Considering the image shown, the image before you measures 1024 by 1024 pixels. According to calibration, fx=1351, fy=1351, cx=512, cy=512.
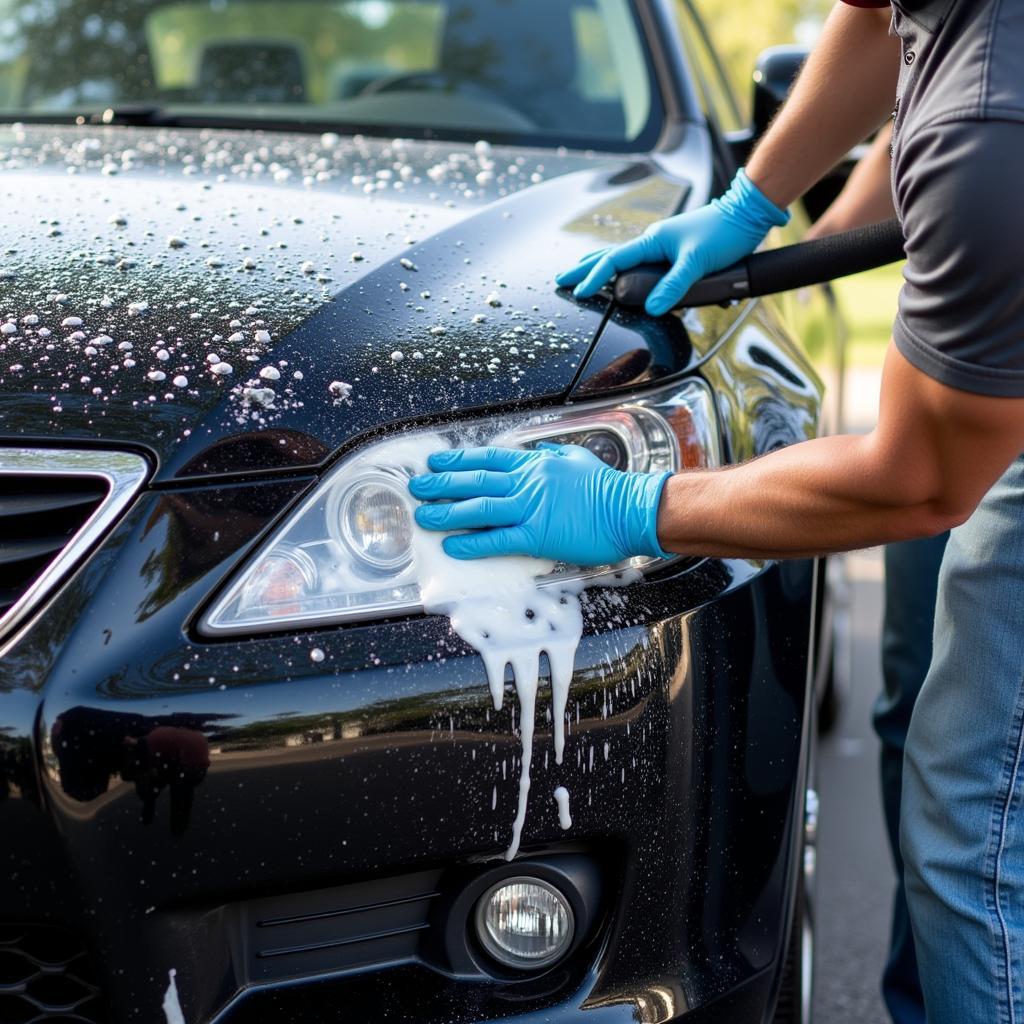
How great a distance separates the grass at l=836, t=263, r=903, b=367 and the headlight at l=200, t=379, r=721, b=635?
22.1ft

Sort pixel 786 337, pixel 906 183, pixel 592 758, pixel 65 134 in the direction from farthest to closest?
pixel 65 134 < pixel 786 337 < pixel 592 758 < pixel 906 183

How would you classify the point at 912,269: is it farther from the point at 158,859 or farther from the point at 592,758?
the point at 158,859

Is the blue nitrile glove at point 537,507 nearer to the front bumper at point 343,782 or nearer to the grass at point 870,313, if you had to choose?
the front bumper at point 343,782

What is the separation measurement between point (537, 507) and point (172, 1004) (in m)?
0.62

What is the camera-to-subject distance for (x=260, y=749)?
4.28 ft

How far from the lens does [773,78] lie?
2.57m

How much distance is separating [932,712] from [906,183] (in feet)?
2.24

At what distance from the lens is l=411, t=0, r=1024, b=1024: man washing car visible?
3.77 ft

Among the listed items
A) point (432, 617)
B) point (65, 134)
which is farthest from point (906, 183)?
point (65, 134)

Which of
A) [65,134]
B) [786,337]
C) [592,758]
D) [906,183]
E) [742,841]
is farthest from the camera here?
[65,134]

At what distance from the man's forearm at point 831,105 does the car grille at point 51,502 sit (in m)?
1.10

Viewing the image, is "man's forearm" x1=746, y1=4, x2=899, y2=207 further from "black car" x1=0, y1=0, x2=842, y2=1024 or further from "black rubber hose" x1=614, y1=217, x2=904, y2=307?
"black car" x1=0, y1=0, x2=842, y2=1024

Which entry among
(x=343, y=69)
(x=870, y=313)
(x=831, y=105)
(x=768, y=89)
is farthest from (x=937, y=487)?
(x=870, y=313)

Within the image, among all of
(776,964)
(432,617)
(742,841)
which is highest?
(432,617)
